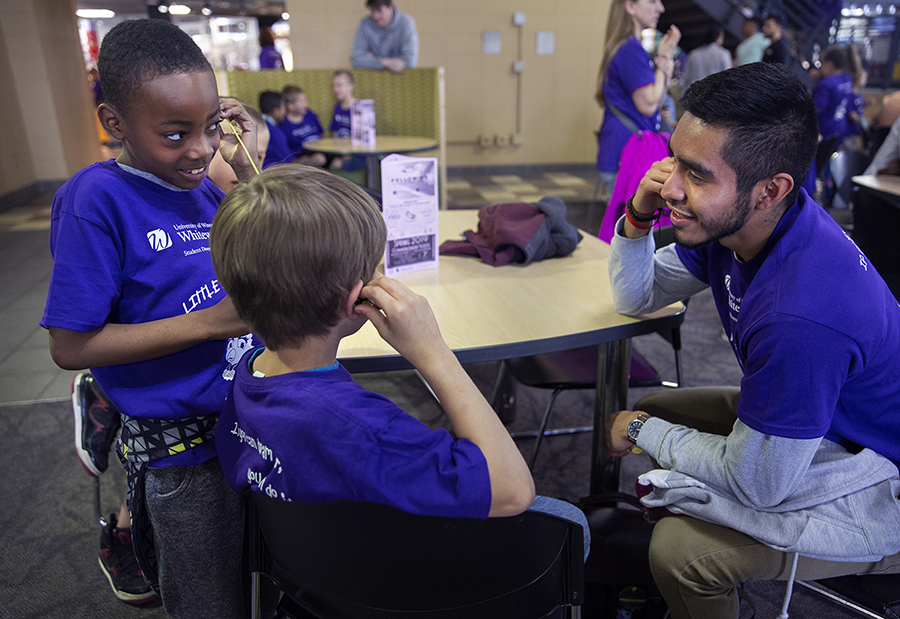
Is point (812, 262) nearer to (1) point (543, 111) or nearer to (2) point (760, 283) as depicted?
(2) point (760, 283)

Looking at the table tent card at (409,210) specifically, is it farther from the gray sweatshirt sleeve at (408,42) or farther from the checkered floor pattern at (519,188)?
the checkered floor pattern at (519,188)

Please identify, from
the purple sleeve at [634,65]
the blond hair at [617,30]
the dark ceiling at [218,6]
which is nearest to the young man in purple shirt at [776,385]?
the purple sleeve at [634,65]

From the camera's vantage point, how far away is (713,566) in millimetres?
1026

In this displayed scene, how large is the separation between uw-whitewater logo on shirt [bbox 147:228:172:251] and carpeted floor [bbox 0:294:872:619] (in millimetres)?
1108

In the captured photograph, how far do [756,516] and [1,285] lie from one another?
15.1 feet

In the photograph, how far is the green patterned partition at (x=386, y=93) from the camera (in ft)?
17.3

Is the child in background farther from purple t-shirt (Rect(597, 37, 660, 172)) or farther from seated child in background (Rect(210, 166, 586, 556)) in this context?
purple t-shirt (Rect(597, 37, 660, 172))

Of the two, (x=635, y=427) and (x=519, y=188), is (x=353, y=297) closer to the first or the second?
(x=635, y=427)

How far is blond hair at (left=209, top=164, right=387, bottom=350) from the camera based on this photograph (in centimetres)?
71

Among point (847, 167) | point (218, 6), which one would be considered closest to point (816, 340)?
point (847, 167)

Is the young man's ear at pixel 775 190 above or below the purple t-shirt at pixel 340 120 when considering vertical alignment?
above

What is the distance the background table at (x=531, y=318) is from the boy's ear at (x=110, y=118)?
21.4 inches

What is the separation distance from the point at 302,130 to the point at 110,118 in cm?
421

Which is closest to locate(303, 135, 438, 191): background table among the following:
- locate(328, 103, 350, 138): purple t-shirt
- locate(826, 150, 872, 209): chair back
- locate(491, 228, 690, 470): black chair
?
locate(328, 103, 350, 138): purple t-shirt
